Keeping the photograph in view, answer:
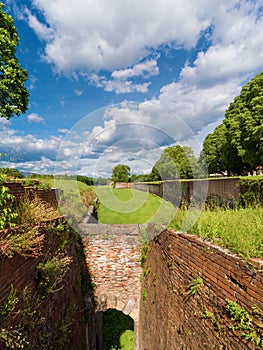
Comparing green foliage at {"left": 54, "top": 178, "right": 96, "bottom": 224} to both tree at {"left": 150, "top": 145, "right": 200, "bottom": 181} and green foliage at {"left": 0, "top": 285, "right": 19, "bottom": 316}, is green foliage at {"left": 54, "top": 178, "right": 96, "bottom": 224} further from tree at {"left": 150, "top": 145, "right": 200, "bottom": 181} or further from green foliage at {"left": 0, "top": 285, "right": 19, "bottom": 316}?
tree at {"left": 150, "top": 145, "right": 200, "bottom": 181}

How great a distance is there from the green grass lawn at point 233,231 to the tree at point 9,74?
8.11 meters

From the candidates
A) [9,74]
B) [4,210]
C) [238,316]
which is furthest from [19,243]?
[9,74]

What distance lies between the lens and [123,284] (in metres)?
7.41

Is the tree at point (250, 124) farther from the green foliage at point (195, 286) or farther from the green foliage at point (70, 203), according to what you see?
the green foliage at point (195, 286)

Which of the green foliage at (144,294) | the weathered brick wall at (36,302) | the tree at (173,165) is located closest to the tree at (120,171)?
the tree at (173,165)

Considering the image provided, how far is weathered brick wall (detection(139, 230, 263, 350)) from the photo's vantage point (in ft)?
7.66

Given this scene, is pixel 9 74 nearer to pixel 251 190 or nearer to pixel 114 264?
pixel 114 264

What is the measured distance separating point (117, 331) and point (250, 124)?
15.8 meters

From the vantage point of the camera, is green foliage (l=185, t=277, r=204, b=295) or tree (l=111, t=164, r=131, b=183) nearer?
green foliage (l=185, t=277, r=204, b=295)

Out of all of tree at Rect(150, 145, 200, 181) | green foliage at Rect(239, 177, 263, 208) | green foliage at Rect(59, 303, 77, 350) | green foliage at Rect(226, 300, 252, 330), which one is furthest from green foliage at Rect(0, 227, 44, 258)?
tree at Rect(150, 145, 200, 181)

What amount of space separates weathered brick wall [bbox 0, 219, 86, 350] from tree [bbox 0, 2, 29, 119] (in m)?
6.49

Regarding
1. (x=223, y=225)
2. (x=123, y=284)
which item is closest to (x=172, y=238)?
(x=223, y=225)

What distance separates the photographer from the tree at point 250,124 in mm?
15281

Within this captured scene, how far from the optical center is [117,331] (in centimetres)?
986
